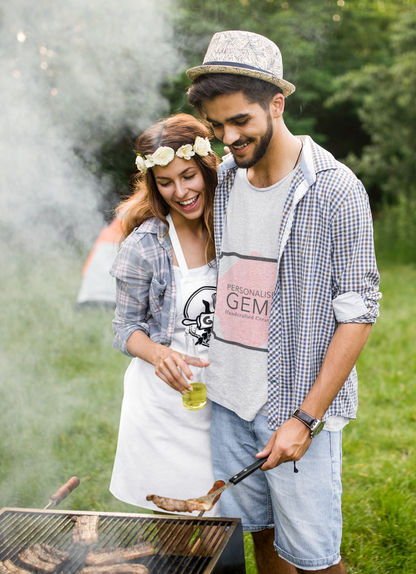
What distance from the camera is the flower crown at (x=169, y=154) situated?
2.13 metres

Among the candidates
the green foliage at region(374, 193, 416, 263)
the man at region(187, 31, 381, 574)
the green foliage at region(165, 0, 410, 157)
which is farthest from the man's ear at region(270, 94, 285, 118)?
the green foliage at region(374, 193, 416, 263)

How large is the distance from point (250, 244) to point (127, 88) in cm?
299

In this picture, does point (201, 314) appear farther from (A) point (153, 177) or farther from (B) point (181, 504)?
(B) point (181, 504)

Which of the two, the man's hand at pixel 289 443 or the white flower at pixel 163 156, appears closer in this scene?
the man's hand at pixel 289 443

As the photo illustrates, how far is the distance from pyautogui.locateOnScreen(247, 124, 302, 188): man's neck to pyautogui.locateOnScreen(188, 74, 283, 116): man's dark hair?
13 cm

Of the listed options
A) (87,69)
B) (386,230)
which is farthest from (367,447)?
(386,230)

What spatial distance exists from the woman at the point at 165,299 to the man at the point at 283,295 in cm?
13

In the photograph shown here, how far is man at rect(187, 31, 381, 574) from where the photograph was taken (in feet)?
5.90

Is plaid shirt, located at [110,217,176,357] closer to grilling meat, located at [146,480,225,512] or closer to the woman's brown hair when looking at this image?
the woman's brown hair

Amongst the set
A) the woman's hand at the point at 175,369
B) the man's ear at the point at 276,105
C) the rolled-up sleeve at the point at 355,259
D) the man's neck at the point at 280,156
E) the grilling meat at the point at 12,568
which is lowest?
the grilling meat at the point at 12,568

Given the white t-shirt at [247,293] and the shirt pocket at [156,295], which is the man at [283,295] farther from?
the shirt pocket at [156,295]

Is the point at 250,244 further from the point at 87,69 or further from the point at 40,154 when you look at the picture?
the point at 87,69

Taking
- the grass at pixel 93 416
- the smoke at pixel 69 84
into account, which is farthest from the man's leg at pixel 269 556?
the smoke at pixel 69 84

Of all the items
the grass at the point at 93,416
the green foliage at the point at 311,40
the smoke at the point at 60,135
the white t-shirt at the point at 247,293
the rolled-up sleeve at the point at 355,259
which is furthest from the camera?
the green foliage at the point at 311,40
